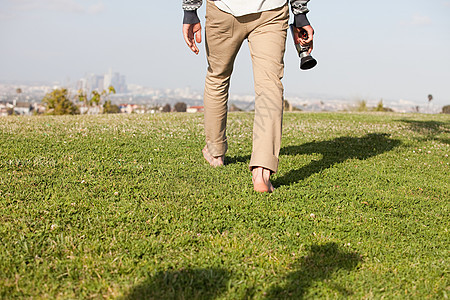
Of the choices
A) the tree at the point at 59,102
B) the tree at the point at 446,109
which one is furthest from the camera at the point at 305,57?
the tree at the point at 59,102

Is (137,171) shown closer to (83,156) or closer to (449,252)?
(83,156)

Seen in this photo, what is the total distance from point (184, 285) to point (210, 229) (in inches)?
Answer: 33.1

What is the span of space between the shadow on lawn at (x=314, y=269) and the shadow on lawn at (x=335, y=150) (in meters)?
1.59

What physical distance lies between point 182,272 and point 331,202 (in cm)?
189

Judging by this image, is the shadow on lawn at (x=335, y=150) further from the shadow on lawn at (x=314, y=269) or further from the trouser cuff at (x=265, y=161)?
the shadow on lawn at (x=314, y=269)

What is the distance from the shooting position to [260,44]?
4.20 m

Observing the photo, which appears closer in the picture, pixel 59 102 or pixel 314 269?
pixel 314 269

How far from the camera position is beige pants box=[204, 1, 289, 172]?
4004mm

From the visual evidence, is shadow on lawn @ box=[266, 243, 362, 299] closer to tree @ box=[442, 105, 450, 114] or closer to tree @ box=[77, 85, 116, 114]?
tree @ box=[77, 85, 116, 114]

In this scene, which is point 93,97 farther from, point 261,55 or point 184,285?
point 184,285

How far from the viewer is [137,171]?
462 centimetres

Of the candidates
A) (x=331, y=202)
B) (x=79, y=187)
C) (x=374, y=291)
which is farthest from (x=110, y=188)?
(x=374, y=291)

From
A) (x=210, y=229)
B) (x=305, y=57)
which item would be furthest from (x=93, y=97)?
(x=210, y=229)

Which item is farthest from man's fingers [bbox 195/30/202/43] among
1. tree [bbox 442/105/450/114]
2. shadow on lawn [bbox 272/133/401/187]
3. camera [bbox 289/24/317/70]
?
tree [bbox 442/105/450/114]
